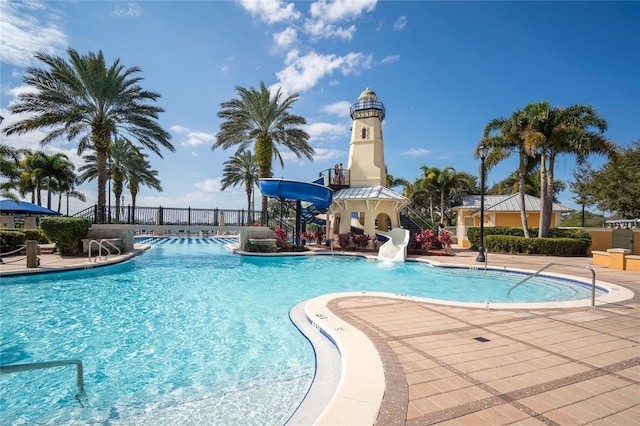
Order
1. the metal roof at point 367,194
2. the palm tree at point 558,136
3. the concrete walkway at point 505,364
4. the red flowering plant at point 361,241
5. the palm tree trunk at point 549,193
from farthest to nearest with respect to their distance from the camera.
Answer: the metal roof at point 367,194, the red flowering plant at point 361,241, the palm tree trunk at point 549,193, the palm tree at point 558,136, the concrete walkway at point 505,364

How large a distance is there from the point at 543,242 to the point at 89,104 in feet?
86.4

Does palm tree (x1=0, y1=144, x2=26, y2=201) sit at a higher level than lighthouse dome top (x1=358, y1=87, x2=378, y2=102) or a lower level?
lower

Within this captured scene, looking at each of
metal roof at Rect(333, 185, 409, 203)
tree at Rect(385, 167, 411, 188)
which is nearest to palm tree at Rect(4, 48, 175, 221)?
metal roof at Rect(333, 185, 409, 203)

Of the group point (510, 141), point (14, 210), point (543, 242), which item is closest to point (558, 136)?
point (510, 141)

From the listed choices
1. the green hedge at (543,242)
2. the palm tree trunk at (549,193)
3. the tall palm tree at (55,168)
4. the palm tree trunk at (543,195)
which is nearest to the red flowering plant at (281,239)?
the green hedge at (543,242)

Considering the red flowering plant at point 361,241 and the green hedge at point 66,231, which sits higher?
the green hedge at point 66,231

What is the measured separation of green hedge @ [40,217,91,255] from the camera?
48.0 feet

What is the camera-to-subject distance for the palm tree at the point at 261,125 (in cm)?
2150

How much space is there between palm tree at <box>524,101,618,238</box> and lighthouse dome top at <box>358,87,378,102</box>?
1005 centimetres

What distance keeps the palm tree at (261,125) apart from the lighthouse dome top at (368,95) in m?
5.34

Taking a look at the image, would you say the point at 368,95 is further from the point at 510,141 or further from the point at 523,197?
the point at 523,197

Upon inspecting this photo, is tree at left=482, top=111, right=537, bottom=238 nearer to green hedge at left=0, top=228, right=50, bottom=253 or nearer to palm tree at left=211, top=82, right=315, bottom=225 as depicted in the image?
palm tree at left=211, top=82, right=315, bottom=225

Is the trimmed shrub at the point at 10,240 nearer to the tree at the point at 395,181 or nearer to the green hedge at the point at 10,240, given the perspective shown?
the green hedge at the point at 10,240

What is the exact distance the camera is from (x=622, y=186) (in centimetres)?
2134
